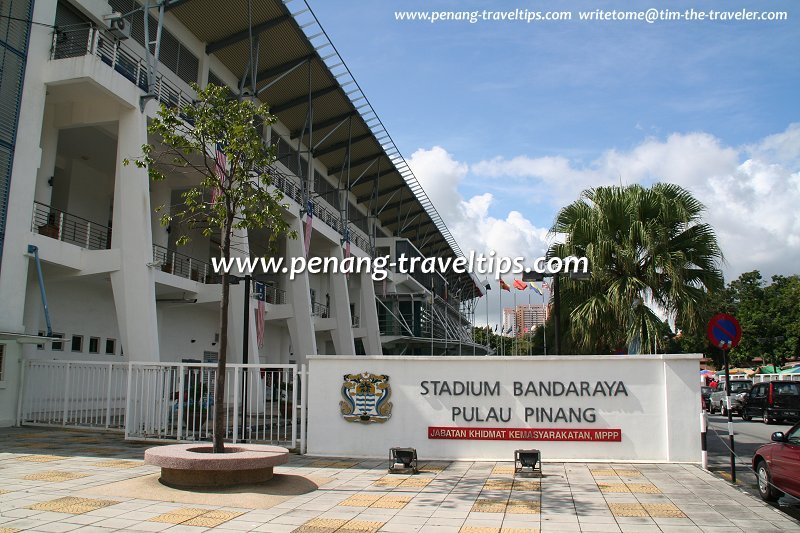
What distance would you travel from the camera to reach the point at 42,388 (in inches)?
637

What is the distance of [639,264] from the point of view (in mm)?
14992

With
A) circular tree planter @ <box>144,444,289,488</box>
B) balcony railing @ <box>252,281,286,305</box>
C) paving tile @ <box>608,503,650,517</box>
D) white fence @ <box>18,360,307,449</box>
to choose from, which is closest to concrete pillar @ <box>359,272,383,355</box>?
balcony railing @ <box>252,281,286,305</box>

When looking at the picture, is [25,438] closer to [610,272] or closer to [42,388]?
[42,388]

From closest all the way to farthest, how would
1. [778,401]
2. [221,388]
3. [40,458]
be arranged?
[221,388] < [40,458] < [778,401]

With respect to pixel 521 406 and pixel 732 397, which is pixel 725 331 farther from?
pixel 732 397

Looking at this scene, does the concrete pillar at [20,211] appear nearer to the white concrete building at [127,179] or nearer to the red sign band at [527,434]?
the white concrete building at [127,179]

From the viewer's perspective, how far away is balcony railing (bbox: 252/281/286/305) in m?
28.1

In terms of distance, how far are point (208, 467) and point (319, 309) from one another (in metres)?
31.1

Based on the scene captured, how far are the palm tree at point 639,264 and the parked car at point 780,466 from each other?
226 inches

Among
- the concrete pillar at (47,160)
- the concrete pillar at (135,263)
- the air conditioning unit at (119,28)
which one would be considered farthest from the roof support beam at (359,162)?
the concrete pillar at (47,160)

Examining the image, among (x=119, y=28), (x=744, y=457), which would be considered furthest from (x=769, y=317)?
(x=119, y=28)

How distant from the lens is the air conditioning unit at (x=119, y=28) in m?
19.7

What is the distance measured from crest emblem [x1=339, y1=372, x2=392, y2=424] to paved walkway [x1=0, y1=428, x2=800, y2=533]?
1.25 metres

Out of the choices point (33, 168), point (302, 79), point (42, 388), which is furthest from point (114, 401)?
point (302, 79)
